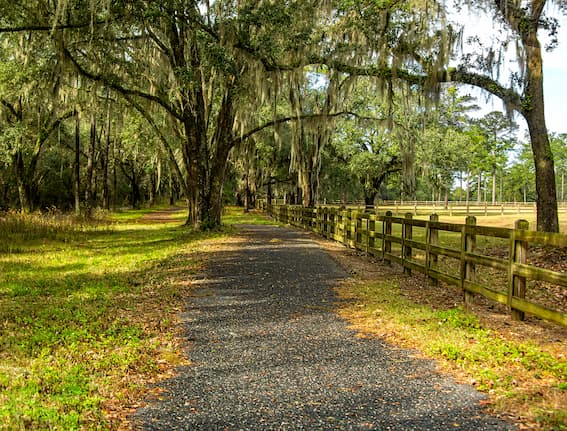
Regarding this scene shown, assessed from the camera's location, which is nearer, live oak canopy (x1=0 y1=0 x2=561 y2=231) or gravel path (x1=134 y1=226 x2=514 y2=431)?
gravel path (x1=134 y1=226 x2=514 y2=431)

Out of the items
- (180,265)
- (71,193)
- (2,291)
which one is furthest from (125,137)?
(2,291)

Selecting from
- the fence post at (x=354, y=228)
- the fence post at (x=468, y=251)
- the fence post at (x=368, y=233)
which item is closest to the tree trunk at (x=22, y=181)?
the fence post at (x=354, y=228)

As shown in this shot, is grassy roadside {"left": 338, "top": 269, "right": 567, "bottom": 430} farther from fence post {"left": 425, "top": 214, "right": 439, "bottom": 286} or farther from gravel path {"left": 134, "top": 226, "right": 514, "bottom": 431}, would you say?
fence post {"left": 425, "top": 214, "right": 439, "bottom": 286}

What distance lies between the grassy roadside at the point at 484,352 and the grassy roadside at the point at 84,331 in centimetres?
236

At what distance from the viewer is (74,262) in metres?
11.5

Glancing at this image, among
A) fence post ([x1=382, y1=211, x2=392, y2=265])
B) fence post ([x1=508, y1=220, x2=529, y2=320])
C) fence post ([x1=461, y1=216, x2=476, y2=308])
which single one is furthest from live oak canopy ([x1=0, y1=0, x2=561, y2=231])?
fence post ([x1=508, y1=220, x2=529, y2=320])

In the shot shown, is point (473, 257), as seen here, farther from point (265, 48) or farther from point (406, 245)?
point (265, 48)

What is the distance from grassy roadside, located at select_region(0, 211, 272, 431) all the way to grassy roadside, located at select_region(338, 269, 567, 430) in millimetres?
2365

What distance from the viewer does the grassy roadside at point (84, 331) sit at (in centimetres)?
359

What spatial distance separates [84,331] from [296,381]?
263 cm

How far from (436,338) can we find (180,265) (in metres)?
6.72

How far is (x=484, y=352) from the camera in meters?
4.75

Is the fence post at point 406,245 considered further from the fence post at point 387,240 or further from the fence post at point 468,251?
the fence post at point 468,251

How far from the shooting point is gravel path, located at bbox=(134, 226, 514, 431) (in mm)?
3443
